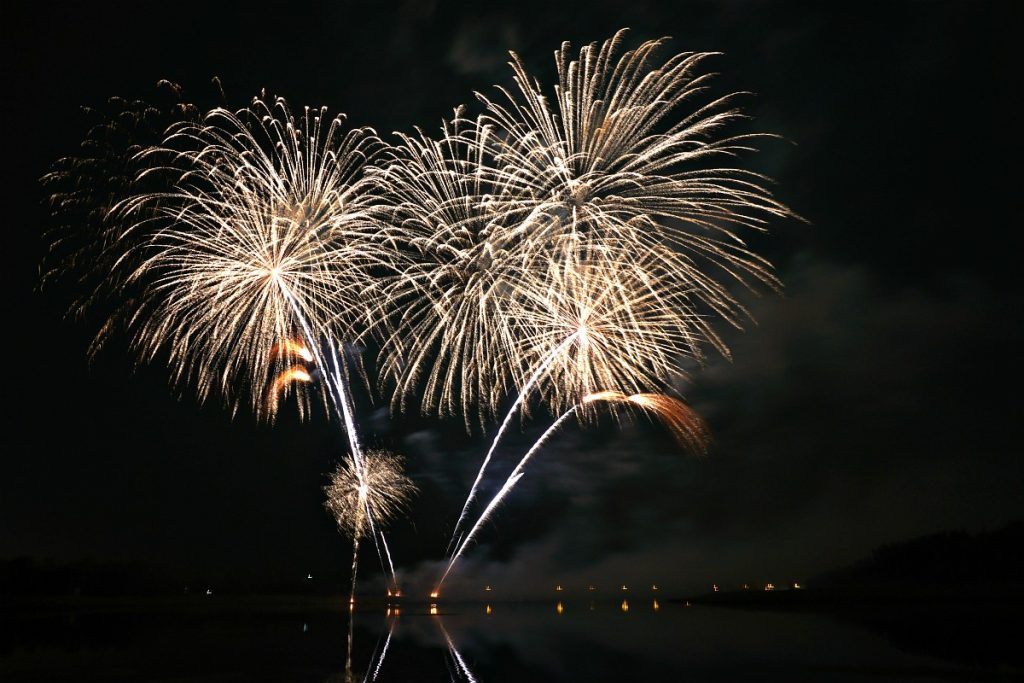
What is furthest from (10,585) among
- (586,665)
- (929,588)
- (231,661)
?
(929,588)

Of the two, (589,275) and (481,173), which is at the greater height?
(481,173)

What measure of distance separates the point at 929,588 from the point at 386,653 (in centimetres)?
7966

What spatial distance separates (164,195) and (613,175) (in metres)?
14.8

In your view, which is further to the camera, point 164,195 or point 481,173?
point 164,195

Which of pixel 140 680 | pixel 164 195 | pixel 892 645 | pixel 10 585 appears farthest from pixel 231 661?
pixel 10 585

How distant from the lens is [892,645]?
34750mm

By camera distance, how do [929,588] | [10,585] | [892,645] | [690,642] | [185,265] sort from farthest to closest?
[929,588] → [10,585] → [690,642] → [892,645] → [185,265]

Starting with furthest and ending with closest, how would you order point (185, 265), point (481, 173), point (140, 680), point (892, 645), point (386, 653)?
point (892, 645)
point (386, 653)
point (185, 265)
point (481, 173)
point (140, 680)

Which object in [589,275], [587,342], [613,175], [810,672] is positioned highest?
[613,175]

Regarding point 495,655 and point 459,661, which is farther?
point 495,655

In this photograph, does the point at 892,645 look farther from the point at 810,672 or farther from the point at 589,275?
Result: the point at 589,275

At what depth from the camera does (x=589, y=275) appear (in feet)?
83.1

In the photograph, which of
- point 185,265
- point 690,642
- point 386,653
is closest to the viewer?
point 185,265

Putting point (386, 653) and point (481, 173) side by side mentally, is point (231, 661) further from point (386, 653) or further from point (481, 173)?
point (481, 173)
